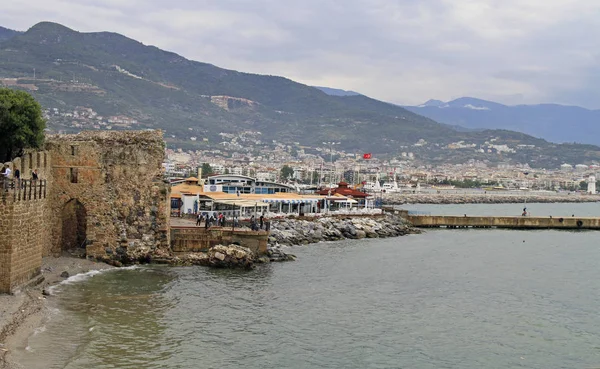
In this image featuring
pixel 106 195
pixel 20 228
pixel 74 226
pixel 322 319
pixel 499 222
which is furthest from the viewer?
pixel 499 222

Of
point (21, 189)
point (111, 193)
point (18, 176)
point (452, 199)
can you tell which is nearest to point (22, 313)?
point (21, 189)

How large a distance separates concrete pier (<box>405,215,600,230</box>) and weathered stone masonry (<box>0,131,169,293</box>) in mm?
39701

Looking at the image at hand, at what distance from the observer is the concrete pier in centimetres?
6793

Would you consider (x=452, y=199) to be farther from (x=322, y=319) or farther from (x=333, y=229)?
(x=322, y=319)

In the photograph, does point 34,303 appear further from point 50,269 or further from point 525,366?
point 525,366

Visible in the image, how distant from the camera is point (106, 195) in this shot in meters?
29.7

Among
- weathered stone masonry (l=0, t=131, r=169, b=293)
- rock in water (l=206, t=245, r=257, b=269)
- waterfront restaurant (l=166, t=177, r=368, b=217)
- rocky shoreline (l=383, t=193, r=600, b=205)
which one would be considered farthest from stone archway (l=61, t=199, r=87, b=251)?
rocky shoreline (l=383, t=193, r=600, b=205)

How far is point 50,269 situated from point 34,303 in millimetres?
5599

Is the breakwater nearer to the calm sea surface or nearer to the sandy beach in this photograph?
the calm sea surface

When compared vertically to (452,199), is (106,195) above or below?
above

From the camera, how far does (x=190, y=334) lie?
2061 centimetres

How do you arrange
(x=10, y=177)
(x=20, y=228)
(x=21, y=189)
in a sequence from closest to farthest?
(x=20, y=228) → (x=21, y=189) → (x=10, y=177)

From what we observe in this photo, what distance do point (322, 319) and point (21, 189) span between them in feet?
35.0

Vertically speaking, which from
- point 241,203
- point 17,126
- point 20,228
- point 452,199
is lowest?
point 452,199
